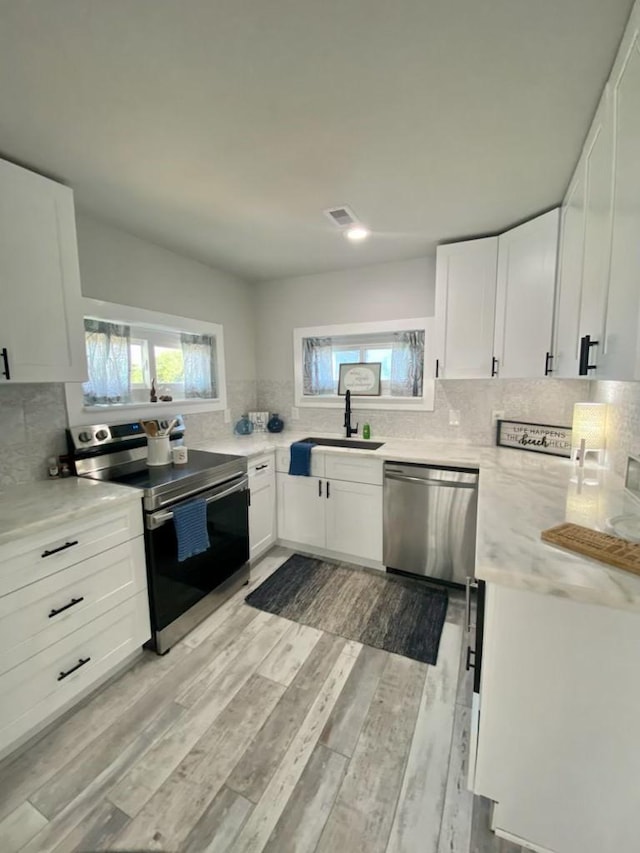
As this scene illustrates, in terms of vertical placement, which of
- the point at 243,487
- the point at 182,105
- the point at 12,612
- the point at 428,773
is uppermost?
the point at 182,105

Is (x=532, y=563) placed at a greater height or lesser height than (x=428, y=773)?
greater

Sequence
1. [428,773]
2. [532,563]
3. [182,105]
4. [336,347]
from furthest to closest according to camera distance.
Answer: [336,347] < [428,773] < [182,105] < [532,563]

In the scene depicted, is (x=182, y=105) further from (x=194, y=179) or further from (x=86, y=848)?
(x=86, y=848)

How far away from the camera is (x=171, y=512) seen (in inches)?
71.9

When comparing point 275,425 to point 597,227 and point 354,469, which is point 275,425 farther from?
point 597,227

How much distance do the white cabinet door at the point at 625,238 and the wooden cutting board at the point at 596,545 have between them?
1.58ft

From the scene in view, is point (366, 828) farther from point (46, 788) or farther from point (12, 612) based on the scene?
point (12, 612)

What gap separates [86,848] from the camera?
110cm

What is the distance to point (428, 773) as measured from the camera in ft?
4.32

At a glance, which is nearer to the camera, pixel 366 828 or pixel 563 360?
pixel 366 828

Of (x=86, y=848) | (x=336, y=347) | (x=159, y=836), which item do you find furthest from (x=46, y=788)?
(x=336, y=347)

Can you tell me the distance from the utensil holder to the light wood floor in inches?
42.2

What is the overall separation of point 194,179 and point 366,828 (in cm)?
268

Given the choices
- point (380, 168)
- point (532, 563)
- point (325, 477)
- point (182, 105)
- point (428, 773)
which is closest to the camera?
point (532, 563)
